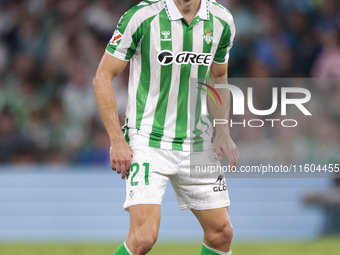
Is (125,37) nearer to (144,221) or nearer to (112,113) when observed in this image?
(112,113)

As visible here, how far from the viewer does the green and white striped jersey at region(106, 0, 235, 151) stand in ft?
11.5

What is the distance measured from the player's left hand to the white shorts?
8cm

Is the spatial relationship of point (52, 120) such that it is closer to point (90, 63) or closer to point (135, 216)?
point (90, 63)

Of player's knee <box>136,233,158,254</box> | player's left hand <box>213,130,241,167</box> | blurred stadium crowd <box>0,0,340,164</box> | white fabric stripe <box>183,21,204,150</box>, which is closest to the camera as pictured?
player's knee <box>136,233,158,254</box>

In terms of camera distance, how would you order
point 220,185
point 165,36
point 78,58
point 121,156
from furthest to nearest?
point 78,58 → point 220,185 → point 165,36 → point 121,156

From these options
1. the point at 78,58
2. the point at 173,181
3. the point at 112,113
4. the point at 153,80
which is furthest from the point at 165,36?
the point at 78,58

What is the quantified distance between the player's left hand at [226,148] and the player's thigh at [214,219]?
345 mm

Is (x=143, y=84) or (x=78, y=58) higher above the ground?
(x=78, y=58)

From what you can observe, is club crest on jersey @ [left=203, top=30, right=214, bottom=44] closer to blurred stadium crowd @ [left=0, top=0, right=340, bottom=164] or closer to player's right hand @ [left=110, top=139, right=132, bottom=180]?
player's right hand @ [left=110, top=139, right=132, bottom=180]

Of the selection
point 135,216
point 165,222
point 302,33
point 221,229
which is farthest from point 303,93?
point 135,216

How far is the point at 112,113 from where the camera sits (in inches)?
137

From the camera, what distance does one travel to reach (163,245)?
6.12m

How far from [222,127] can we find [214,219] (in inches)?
25.0

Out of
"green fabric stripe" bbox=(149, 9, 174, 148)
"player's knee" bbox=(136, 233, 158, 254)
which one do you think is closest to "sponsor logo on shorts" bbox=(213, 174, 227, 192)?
"green fabric stripe" bbox=(149, 9, 174, 148)
